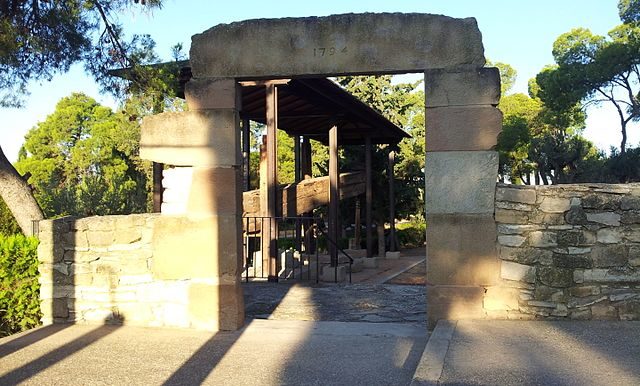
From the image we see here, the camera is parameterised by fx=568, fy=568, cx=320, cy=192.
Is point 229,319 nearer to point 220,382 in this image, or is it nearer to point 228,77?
point 220,382

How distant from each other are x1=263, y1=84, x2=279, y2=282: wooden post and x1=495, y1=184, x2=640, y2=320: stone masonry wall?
5381mm

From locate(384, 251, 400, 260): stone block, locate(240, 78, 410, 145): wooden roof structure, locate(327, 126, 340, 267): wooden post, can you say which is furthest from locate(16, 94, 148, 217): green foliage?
locate(327, 126, 340, 267): wooden post

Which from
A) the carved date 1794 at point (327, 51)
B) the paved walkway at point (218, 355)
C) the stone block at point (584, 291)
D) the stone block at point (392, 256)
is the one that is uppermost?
the carved date 1794 at point (327, 51)

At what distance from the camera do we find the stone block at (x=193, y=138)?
5777 millimetres

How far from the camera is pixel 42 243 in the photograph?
611cm

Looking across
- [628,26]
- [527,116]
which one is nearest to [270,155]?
[628,26]

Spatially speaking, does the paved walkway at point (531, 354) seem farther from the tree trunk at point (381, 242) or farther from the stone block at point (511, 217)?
the tree trunk at point (381, 242)

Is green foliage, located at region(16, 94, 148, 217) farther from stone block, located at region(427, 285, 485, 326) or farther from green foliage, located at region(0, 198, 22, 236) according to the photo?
stone block, located at region(427, 285, 485, 326)

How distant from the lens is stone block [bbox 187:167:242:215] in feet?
19.0

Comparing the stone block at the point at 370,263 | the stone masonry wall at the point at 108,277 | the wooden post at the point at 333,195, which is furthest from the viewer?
the stone block at the point at 370,263

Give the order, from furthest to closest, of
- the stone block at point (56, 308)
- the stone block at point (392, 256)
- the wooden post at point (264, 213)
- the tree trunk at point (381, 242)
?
1. the tree trunk at point (381, 242)
2. the stone block at point (392, 256)
3. the wooden post at point (264, 213)
4. the stone block at point (56, 308)

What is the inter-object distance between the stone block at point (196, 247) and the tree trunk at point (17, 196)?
145 inches

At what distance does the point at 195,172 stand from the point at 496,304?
127 inches

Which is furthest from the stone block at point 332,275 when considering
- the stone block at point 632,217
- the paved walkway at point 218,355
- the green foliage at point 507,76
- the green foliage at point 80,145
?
the green foliage at point 507,76
